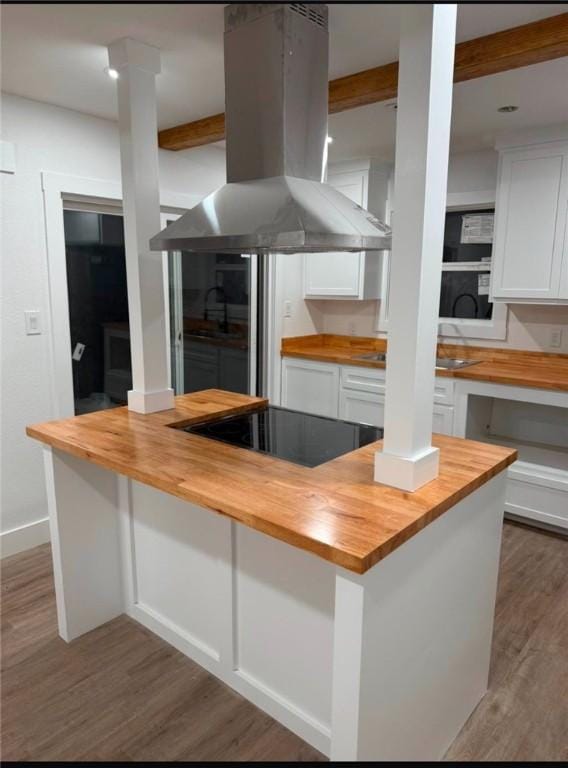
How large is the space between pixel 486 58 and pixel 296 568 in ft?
6.43

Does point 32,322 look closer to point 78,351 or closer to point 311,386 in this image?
point 78,351

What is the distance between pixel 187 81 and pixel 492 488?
218cm

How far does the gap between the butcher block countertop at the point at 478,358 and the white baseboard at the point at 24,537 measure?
2145 millimetres

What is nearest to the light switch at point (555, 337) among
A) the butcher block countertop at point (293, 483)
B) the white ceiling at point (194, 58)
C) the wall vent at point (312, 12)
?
the white ceiling at point (194, 58)

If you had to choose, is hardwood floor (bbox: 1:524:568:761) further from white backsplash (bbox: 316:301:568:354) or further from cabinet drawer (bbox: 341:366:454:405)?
white backsplash (bbox: 316:301:568:354)

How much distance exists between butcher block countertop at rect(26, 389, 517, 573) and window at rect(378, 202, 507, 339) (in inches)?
81.5

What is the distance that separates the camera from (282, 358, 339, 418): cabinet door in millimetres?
3984

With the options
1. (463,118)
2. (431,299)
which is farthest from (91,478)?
(463,118)

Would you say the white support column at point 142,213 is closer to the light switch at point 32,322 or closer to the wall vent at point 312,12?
the wall vent at point 312,12

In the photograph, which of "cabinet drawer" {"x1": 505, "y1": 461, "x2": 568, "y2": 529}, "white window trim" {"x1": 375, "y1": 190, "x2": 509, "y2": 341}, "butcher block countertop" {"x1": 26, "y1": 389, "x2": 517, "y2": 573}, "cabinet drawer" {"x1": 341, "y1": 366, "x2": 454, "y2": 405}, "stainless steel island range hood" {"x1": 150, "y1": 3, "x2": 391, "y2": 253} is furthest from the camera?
"white window trim" {"x1": 375, "y1": 190, "x2": 509, "y2": 341}

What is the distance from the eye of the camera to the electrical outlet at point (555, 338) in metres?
3.45

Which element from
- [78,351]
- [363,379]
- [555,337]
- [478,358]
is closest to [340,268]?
[363,379]

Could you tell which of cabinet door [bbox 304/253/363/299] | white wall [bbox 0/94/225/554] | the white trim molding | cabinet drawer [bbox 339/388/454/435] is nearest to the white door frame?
white wall [bbox 0/94/225/554]

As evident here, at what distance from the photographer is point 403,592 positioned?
4.52ft
